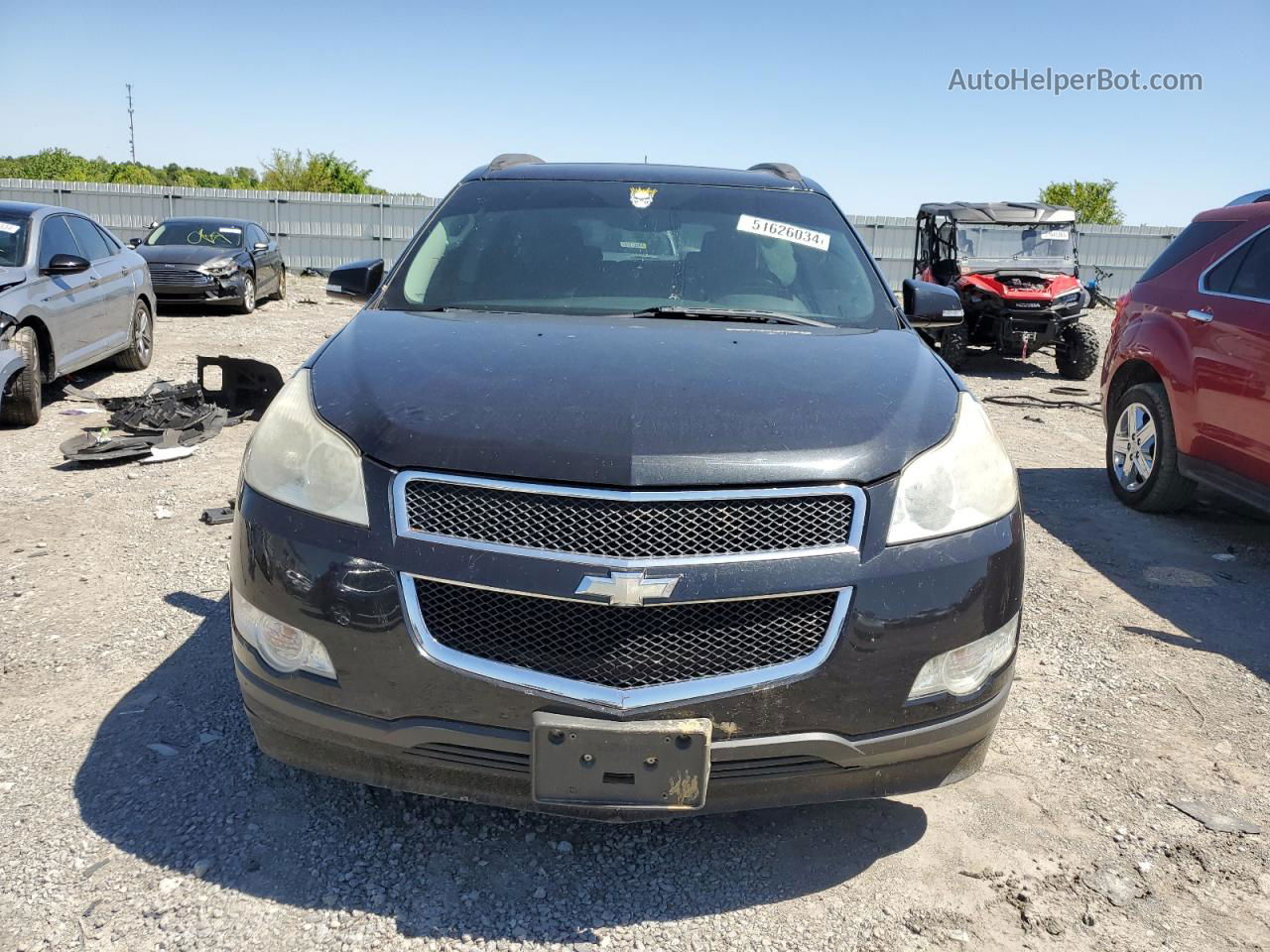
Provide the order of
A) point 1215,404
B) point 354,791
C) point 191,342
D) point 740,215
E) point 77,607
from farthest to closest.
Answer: point 191,342, point 1215,404, point 77,607, point 740,215, point 354,791

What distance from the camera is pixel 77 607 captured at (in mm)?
3945

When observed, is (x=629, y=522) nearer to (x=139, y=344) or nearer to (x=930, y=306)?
(x=930, y=306)

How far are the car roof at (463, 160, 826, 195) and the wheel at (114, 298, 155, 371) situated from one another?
655 centimetres

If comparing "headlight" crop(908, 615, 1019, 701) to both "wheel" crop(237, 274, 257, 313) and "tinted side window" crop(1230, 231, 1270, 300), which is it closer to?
"tinted side window" crop(1230, 231, 1270, 300)

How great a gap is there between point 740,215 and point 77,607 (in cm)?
303

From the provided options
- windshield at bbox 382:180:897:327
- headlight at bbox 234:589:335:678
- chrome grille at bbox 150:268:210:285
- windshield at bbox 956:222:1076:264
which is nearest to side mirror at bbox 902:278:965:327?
windshield at bbox 382:180:897:327

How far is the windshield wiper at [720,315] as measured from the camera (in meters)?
3.20

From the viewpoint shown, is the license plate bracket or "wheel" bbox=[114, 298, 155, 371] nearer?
the license plate bracket

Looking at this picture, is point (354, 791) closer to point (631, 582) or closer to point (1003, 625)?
point (631, 582)

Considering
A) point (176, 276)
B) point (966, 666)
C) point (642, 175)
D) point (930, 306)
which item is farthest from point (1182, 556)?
point (176, 276)

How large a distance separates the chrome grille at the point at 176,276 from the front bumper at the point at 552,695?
43.2ft

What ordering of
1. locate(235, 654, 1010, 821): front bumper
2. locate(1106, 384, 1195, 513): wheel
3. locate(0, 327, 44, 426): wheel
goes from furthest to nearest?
locate(0, 327, 44, 426): wheel → locate(1106, 384, 1195, 513): wheel → locate(235, 654, 1010, 821): front bumper

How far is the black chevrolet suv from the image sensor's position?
207 centimetres

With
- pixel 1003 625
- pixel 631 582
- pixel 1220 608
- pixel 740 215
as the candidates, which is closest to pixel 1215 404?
pixel 1220 608
